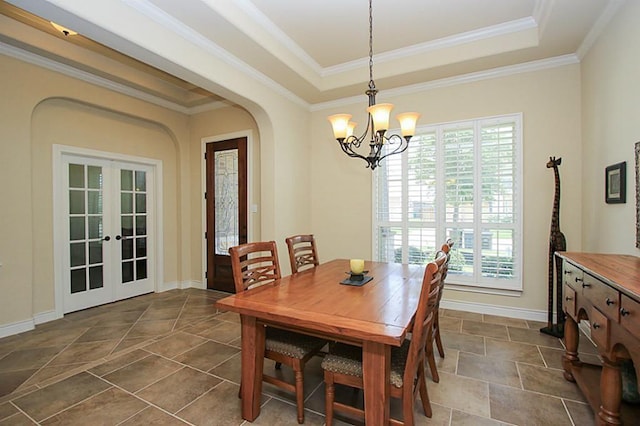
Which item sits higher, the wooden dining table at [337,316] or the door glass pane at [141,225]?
the door glass pane at [141,225]

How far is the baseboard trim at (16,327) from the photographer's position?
319 cm

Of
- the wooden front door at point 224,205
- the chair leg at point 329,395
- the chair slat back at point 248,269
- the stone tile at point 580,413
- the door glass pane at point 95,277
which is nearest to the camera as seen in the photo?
the chair leg at point 329,395

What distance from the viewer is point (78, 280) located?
13.1ft

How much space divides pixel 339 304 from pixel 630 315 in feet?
4.25

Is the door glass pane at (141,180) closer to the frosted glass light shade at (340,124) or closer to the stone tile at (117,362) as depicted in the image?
the stone tile at (117,362)

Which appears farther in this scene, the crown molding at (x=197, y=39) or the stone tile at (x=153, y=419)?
the crown molding at (x=197, y=39)

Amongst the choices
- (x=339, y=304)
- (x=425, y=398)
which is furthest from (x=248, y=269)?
(x=425, y=398)

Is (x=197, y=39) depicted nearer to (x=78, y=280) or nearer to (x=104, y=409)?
(x=104, y=409)

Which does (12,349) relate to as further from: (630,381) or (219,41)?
(630,381)

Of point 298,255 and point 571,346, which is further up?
point 298,255

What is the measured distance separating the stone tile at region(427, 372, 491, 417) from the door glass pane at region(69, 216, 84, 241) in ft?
14.7

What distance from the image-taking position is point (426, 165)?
156 inches

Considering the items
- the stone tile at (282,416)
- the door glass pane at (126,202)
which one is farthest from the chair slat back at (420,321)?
the door glass pane at (126,202)

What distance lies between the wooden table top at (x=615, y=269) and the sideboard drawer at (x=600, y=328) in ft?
0.68
